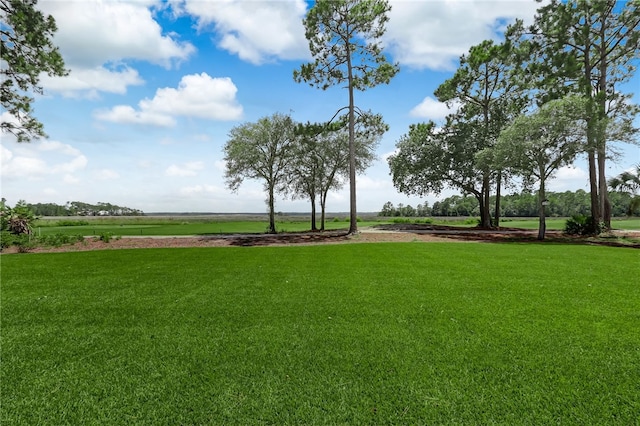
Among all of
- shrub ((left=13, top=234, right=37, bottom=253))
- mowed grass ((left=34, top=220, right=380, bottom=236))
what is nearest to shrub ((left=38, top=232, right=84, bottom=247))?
shrub ((left=13, top=234, right=37, bottom=253))

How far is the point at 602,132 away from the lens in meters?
16.2

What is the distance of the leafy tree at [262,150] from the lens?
80.2 ft

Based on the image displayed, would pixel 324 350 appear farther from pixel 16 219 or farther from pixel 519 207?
pixel 519 207

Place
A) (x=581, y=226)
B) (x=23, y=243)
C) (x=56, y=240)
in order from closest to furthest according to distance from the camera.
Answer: (x=23, y=243)
(x=56, y=240)
(x=581, y=226)

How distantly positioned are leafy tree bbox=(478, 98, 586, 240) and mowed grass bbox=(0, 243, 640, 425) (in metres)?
12.0

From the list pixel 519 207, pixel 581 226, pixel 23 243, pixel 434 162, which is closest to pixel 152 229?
pixel 23 243

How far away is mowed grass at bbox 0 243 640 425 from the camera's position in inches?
109

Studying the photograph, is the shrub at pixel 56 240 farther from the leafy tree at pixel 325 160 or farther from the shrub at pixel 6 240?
the leafy tree at pixel 325 160

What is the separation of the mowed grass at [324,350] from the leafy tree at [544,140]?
12.0m

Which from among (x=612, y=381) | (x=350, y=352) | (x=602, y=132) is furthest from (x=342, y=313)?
(x=602, y=132)

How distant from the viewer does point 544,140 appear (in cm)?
1741

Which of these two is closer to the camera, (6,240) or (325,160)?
(6,240)

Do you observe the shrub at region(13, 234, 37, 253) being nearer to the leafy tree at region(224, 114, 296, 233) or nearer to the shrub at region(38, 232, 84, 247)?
the shrub at region(38, 232, 84, 247)

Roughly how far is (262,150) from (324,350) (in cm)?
2310
